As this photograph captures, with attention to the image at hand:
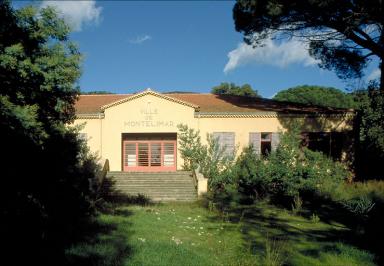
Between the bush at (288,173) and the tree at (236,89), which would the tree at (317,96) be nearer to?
the tree at (236,89)

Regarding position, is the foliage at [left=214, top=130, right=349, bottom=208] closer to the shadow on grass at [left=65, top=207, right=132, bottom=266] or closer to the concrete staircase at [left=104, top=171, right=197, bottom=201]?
the concrete staircase at [left=104, top=171, right=197, bottom=201]

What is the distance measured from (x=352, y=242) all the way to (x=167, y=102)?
1655cm

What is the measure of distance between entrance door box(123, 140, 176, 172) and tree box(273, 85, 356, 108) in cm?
3419

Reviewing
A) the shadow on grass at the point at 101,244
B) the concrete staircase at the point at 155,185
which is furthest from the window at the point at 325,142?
the shadow on grass at the point at 101,244

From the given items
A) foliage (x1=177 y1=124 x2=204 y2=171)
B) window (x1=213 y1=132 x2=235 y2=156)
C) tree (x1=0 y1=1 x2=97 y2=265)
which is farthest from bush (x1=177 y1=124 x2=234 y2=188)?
tree (x1=0 y1=1 x2=97 y2=265)

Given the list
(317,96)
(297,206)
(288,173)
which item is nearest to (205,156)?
A: (288,173)

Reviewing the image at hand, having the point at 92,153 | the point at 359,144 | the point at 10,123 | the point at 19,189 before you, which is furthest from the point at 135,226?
the point at 359,144

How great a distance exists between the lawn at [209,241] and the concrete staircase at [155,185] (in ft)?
18.2

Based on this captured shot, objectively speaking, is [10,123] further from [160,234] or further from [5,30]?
[160,234]

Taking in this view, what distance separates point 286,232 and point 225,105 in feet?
51.8

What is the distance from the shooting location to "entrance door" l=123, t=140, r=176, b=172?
25.9m

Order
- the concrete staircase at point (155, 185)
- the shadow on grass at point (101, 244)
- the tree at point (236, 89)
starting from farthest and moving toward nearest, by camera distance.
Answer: the tree at point (236, 89), the concrete staircase at point (155, 185), the shadow on grass at point (101, 244)

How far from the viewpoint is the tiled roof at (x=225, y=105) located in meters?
25.3

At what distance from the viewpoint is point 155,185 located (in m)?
22.3
